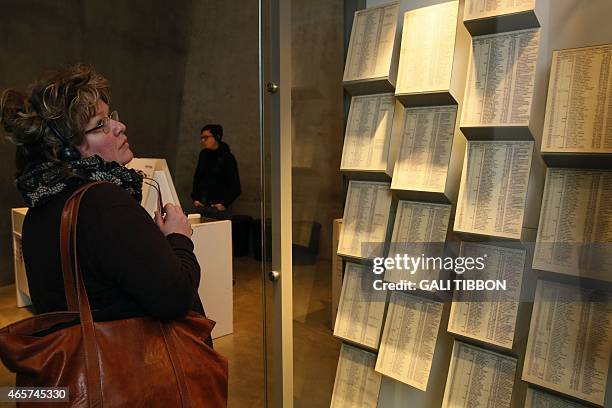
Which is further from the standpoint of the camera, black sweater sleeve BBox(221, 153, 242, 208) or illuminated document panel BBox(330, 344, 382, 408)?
black sweater sleeve BBox(221, 153, 242, 208)

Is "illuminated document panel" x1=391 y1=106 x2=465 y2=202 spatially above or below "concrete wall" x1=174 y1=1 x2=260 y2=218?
below

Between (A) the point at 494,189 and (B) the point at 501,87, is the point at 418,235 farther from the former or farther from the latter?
(B) the point at 501,87

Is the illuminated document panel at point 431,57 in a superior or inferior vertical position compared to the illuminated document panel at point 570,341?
superior

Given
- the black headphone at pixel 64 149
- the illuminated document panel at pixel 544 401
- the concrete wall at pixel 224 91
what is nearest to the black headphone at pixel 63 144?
the black headphone at pixel 64 149

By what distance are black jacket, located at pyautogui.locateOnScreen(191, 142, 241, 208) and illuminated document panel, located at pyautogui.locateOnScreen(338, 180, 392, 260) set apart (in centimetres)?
375

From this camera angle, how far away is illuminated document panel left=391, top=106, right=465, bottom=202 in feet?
3.87

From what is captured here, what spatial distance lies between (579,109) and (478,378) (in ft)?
2.24

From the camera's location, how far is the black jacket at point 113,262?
2.99 ft

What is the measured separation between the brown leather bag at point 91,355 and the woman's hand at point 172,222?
0.21m

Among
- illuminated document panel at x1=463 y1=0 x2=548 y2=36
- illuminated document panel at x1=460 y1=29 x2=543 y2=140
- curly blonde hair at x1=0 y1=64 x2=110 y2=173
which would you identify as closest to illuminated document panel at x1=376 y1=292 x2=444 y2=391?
illuminated document panel at x1=460 y1=29 x2=543 y2=140

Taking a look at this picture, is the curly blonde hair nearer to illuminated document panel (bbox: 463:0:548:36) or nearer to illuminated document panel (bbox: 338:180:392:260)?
illuminated document panel (bbox: 338:180:392:260)

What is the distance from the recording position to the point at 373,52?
1333 mm

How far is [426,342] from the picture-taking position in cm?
127

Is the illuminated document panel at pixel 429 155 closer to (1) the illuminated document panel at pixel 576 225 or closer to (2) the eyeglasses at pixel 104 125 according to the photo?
(1) the illuminated document panel at pixel 576 225
